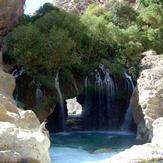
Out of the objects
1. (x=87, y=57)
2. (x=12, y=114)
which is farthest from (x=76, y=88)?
(x=12, y=114)

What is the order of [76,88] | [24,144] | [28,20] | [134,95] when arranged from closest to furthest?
[24,144] < [134,95] < [76,88] < [28,20]

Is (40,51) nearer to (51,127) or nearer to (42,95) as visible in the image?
(42,95)

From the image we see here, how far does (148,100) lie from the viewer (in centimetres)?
2539

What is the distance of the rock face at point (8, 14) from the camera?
31.8 metres

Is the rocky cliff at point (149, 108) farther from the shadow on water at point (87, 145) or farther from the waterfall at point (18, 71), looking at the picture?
the waterfall at point (18, 71)

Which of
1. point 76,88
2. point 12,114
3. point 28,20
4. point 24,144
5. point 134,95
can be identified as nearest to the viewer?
point 24,144

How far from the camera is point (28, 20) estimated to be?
111ft

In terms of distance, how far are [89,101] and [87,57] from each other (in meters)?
3.61

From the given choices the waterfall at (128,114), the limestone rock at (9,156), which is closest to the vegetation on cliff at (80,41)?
the waterfall at (128,114)

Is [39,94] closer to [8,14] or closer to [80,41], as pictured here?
[80,41]

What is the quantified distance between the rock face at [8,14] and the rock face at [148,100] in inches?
380

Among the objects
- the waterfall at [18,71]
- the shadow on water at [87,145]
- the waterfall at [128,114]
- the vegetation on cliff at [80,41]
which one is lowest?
the shadow on water at [87,145]

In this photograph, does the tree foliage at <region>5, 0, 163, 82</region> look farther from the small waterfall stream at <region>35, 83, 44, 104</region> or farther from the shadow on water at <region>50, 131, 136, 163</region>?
the shadow on water at <region>50, 131, 136, 163</region>

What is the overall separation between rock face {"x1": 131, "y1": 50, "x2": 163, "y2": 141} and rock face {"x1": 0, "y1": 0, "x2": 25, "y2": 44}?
9642 mm
